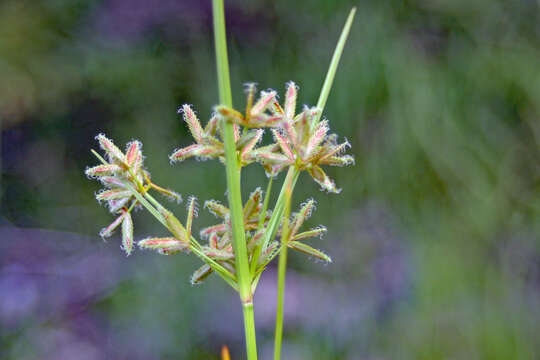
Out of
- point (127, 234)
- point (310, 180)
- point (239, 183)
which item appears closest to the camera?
point (239, 183)

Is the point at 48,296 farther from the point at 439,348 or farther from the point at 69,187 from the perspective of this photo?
the point at 439,348

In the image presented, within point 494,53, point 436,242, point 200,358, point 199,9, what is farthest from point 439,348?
point 199,9

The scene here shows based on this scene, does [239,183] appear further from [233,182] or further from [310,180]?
[310,180]

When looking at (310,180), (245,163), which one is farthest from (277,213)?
(310,180)

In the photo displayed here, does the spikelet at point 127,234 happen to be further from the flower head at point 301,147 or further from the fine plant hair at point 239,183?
the flower head at point 301,147

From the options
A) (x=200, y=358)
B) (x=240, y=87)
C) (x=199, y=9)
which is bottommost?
(x=200, y=358)

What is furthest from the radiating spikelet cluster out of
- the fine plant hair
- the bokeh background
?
the bokeh background
